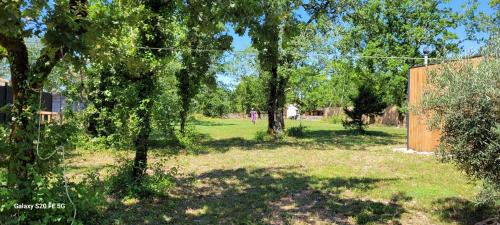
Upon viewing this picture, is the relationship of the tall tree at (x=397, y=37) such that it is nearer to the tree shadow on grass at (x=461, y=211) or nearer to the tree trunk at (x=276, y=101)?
the tree trunk at (x=276, y=101)

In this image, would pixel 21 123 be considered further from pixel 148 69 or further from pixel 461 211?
pixel 461 211

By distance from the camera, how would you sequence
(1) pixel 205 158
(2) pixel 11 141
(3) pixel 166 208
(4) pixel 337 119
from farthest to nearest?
(4) pixel 337 119 → (1) pixel 205 158 → (3) pixel 166 208 → (2) pixel 11 141

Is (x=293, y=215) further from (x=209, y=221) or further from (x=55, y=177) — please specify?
(x=55, y=177)

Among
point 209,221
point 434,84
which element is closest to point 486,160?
point 434,84

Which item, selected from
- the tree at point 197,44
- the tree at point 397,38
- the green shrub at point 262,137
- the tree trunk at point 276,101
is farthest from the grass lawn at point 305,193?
the tree at point 397,38

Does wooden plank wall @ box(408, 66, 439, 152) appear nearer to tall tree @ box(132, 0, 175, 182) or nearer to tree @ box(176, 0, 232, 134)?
tree @ box(176, 0, 232, 134)

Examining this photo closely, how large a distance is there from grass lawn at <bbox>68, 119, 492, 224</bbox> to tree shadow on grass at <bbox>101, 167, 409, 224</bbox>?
0.6 inches

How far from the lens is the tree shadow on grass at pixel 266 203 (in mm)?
5770

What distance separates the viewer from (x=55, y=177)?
4.59 meters

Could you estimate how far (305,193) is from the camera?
24.3ft

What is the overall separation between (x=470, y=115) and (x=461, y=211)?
2211 mm

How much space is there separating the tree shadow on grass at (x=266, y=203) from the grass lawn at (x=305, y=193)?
0.05ft

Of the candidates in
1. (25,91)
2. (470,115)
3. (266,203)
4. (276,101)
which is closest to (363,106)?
(276,101)

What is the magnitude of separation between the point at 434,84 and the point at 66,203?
14.8 feet
